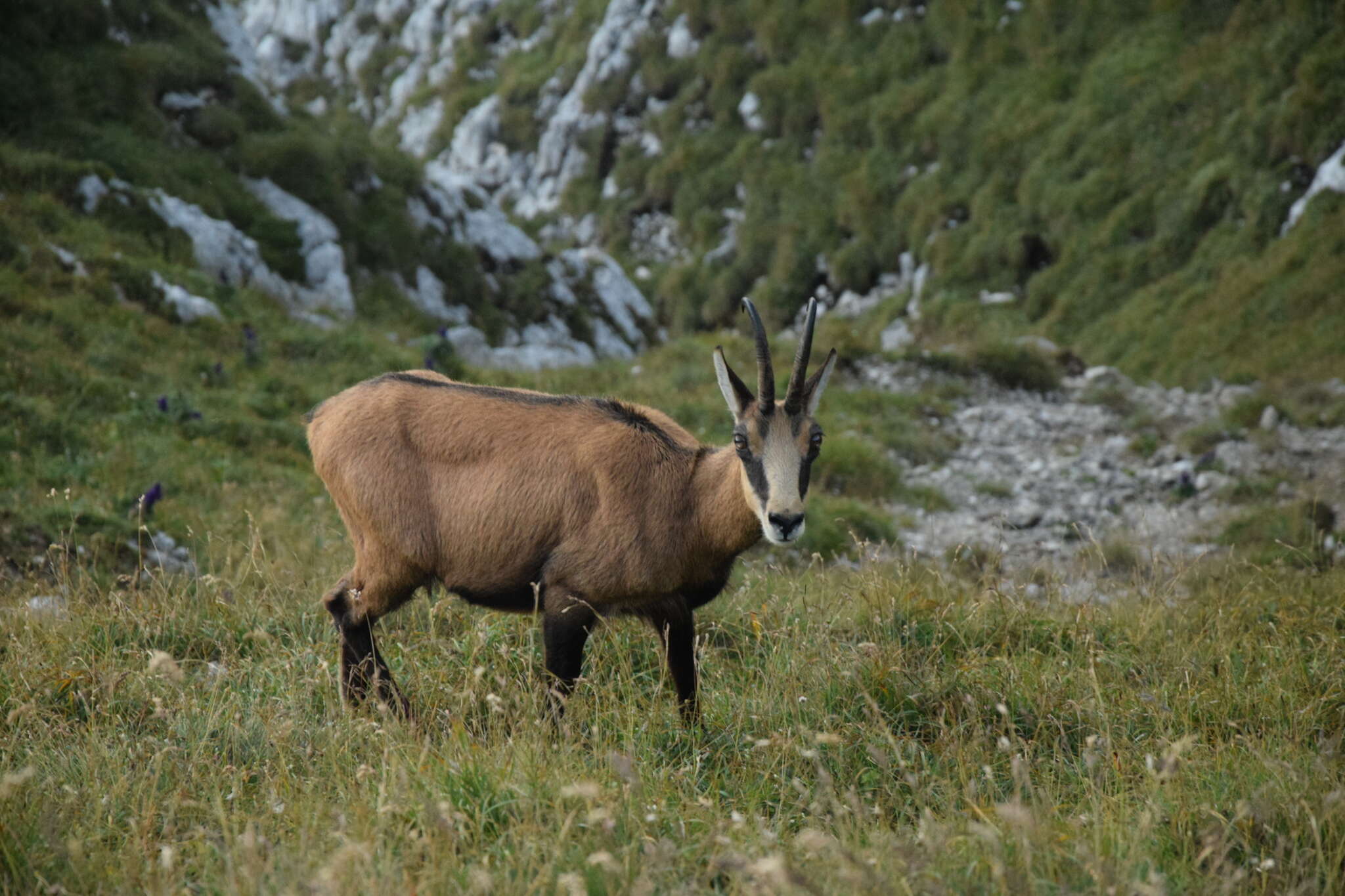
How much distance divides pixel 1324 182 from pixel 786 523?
62.8 feet

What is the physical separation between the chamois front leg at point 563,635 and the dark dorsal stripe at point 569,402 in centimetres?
101

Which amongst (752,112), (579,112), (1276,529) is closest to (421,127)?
(579,112)

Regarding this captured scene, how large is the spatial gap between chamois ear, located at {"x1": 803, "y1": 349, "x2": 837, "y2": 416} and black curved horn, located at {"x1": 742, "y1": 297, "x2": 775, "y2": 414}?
197mm

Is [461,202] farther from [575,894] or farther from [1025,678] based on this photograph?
[575,894]

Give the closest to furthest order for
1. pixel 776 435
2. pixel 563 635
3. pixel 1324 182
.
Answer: pixel 776 435 < pixel 563 635 < pixel 1324 182

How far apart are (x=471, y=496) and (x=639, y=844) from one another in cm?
228

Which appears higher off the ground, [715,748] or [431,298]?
[431,298]

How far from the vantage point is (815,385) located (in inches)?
211

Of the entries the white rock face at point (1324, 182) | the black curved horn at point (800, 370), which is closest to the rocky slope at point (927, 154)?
the white rock face at point (1324, 182)

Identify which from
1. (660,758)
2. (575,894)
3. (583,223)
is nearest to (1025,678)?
(660,758)

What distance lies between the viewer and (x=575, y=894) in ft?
9.27

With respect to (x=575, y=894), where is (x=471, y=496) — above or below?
above

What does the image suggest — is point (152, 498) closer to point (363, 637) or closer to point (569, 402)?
point (363, 637)

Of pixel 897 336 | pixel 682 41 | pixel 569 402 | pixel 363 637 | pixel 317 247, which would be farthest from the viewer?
pixel 682 41
